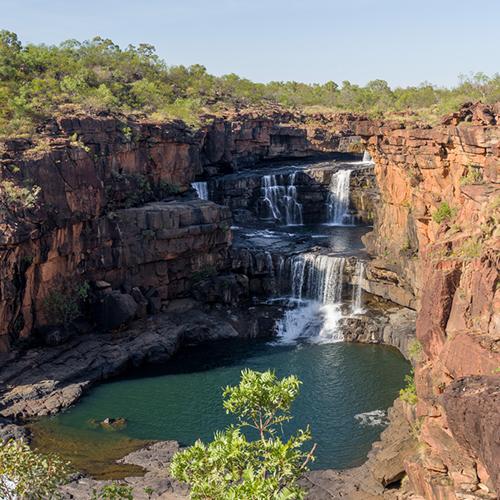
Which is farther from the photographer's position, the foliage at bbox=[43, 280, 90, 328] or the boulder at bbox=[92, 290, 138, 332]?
the boulder at bbox=[92, 290, 138, 332]

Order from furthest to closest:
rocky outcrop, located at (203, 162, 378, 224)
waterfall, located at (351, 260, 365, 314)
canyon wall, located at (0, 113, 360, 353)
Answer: rocky outcrop, located at (203, 162, 378, 224) → waterfall, located at (351, 260, 365, 314) → canyon wall, located at (0, 113, 360, 353)

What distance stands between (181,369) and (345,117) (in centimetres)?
4971

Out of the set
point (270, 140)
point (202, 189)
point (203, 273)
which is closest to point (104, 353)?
point (203, 273)

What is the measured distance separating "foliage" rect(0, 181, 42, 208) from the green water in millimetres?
11842

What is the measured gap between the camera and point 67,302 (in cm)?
3628

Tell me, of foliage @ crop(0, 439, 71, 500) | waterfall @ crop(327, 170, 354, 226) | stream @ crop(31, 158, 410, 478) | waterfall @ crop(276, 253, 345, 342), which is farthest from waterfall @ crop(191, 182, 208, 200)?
foliage @ crop(0, 439, 71, 500)

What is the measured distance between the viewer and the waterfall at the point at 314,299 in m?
39.4

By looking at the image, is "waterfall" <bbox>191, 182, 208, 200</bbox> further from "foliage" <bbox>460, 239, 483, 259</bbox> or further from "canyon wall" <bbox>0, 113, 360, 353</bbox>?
"foliage" <bbox>460, 239, 483, 259</bbox>

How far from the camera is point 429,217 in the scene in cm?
3344

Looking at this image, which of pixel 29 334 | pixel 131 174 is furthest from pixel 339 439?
pixel 131 174

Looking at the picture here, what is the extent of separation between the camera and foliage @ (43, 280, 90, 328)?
35562 millimetres

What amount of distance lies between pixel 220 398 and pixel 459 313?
1629cm

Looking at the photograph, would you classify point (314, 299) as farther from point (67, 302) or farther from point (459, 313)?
point (459, 313)

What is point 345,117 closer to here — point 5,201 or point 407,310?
point 407,310
